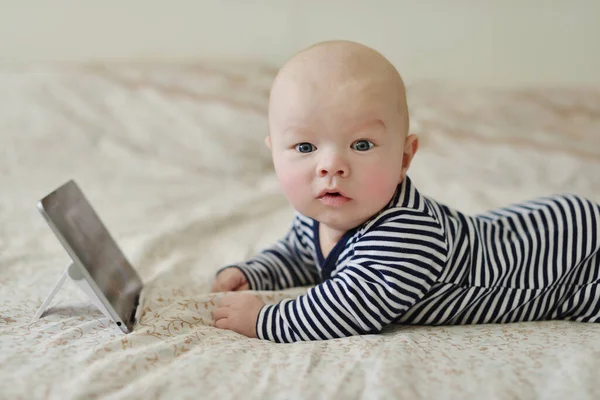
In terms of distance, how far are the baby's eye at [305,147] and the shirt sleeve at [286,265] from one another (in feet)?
0.81

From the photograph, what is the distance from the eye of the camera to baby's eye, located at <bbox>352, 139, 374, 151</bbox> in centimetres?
93

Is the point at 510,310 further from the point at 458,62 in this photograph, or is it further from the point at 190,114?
the point at 458,62

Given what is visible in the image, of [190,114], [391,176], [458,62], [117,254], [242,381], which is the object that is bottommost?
[242,381]

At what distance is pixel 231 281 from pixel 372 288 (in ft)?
0.97

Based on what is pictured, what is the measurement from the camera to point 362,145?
93 centimetres

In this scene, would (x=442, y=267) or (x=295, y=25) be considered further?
(x=295, y=25)

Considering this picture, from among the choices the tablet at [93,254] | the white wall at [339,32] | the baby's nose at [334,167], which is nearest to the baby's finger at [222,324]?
the tablet at [93,254]

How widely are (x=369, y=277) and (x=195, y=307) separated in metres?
0.26

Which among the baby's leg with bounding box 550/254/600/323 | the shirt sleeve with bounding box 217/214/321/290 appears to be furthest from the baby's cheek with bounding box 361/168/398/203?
the baby's leg with bounding box 550/254/600/323

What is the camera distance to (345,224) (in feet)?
3.26

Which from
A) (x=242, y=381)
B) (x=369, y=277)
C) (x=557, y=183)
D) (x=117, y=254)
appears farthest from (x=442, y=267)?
(x=557, y=183)

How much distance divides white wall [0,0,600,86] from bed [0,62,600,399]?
0.20 metres

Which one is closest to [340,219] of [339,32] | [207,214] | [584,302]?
[584,302]

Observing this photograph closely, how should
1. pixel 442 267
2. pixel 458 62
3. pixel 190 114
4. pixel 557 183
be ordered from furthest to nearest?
pixel 458 62 → pixel 190 114 → pixel 557 183 → pixel 442 267
